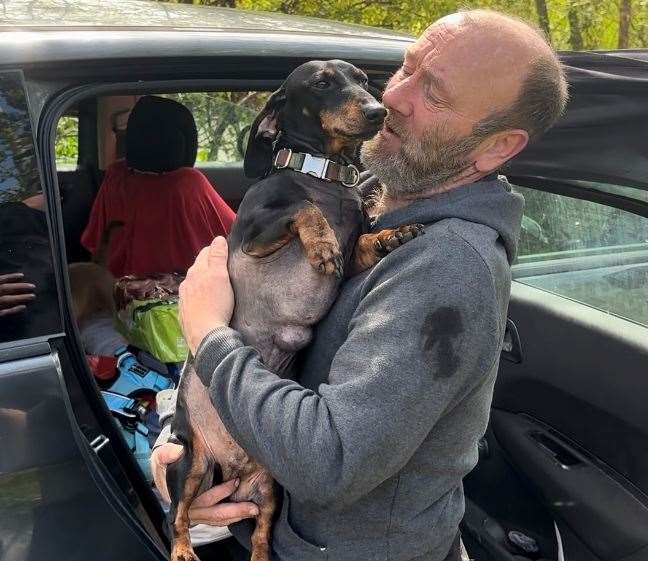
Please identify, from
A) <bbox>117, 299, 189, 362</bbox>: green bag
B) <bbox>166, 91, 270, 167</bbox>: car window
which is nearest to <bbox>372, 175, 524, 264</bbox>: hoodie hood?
<bbox>117, 299, 189, 362</bbox>: green bag

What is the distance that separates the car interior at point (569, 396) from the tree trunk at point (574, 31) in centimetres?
560

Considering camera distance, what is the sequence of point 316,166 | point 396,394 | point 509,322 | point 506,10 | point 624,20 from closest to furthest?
1. point 396,394
2. point 316,166
3. point 509,322
4. point 506,10
5. point 624,20

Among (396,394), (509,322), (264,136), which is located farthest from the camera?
(509,322)

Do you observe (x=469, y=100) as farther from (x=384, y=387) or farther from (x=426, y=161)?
(x=384, y=387)

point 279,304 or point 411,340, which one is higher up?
point 411,340

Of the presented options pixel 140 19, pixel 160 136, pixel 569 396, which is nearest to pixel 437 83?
pixel 140 19

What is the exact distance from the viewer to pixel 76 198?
13.1 ft

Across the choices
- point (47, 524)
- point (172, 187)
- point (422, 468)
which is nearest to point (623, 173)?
point (422, 468)

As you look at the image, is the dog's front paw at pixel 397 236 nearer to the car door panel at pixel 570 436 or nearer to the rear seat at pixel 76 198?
the car door panel at pixel 570 436

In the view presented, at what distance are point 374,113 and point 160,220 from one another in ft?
5.87

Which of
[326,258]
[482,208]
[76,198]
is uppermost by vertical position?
[482,208]

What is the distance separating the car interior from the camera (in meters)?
2.15

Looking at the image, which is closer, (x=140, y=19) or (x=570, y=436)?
(x=140, y=19)

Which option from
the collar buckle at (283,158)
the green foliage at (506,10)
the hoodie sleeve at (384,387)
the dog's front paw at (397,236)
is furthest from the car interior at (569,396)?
the green foliage at (506,10)
